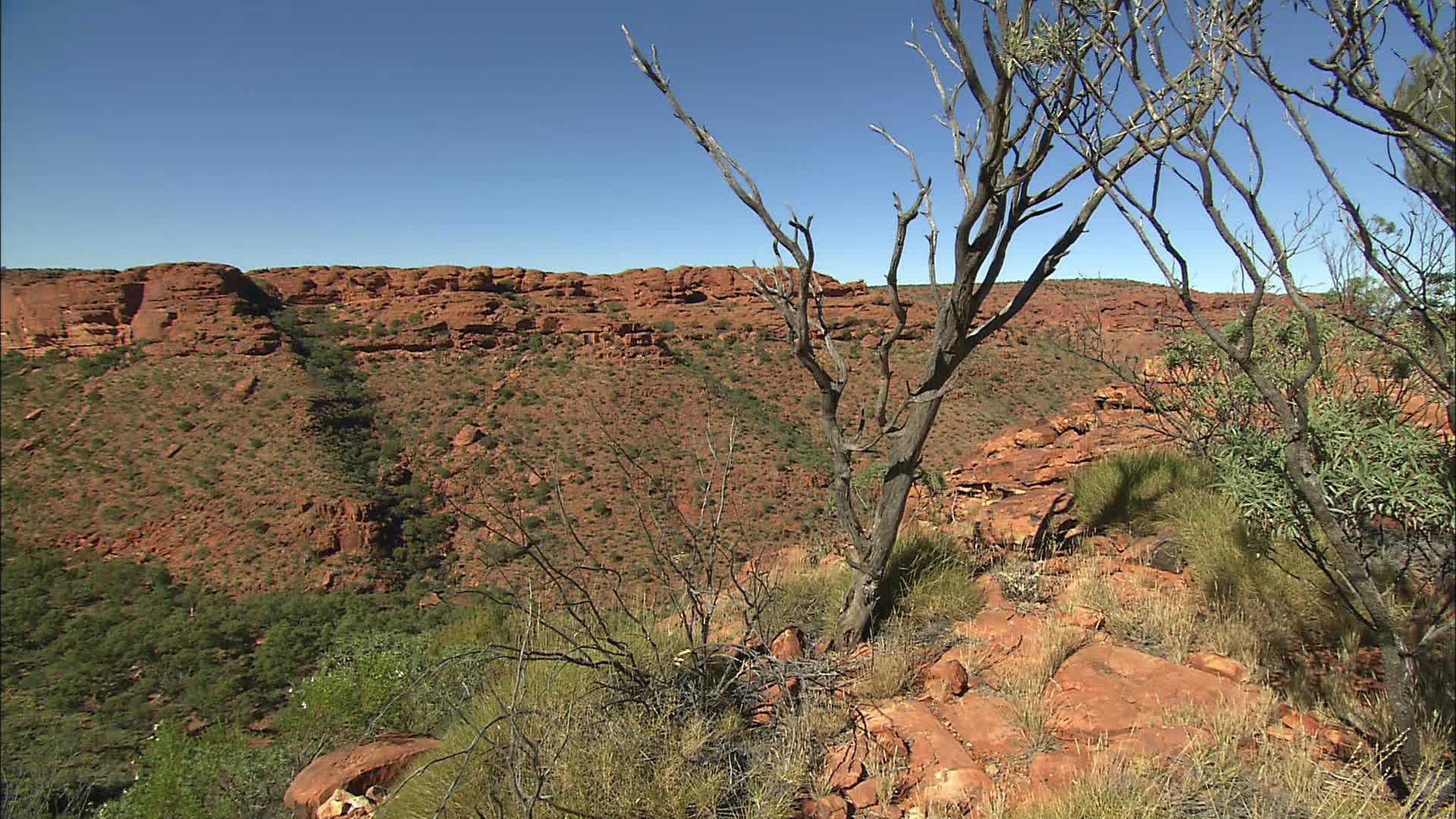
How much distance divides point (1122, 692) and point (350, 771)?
369cm

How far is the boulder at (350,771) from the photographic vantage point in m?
3.08

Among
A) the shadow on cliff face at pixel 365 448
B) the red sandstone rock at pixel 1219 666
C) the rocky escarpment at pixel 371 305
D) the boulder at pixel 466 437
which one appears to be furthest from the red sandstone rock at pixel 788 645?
the boulder at pixel 466 437

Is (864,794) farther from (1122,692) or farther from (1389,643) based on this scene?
(1389,643)

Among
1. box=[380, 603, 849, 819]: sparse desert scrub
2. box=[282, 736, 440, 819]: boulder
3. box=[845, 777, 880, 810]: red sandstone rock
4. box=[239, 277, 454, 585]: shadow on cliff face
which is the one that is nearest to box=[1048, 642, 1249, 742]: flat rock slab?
box=[845, 777, 880, 810]: red sandstone rock

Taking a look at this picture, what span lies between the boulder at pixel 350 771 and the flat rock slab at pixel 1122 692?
2.98m

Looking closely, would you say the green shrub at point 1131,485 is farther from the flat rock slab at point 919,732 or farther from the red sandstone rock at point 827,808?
the red sandstone rock at point 827,808

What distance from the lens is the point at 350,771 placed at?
10.4 ft

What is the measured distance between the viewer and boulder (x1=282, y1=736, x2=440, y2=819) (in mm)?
3084

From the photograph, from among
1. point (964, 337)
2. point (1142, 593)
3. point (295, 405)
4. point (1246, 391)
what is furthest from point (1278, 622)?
point (295, 405)

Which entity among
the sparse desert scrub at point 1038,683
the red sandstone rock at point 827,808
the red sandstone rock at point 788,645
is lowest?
the red sandstone rock at point 788,645

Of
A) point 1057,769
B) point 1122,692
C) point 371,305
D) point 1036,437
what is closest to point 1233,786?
point 1057,769

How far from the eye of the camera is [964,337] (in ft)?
13.0

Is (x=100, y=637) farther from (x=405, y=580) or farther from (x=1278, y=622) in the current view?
(x=1278, y=622)

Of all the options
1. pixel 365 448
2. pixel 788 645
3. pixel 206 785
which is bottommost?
pixel 365 448
